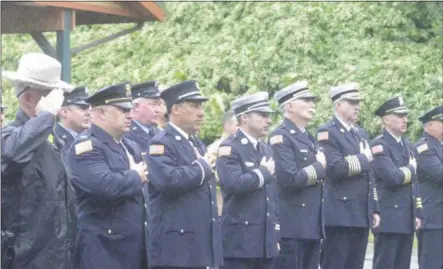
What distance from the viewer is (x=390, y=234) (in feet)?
36.7

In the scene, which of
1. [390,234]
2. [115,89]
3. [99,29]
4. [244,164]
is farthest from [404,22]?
[115,89]

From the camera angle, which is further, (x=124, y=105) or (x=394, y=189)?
(x=394, y=189)

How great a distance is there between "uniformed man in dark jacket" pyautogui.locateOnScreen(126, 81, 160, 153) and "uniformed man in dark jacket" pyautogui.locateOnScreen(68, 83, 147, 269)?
2.15 metres

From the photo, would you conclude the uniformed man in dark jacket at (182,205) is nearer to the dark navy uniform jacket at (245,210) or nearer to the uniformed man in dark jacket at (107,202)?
the uniformed man in dark jacket at (107,202)

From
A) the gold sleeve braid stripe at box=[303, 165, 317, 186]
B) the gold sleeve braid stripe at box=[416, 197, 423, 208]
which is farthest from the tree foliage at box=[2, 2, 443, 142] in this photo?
the gold sleeve braid stripe at box=[303, 165, 317, 186]

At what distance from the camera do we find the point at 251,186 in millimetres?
8695

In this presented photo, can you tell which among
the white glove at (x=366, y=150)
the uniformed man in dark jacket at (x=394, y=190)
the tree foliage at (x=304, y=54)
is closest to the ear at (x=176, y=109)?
the white glove at (x=366, y=150)

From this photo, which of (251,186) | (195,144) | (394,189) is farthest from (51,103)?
(394,189)

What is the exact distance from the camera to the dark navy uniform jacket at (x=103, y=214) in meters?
7.15

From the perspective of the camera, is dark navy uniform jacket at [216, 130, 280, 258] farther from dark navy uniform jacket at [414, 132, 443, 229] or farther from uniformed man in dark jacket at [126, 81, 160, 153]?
dark navy uniform jacket at [414, 132, 443, 229]

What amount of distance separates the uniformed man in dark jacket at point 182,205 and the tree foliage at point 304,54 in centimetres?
1063

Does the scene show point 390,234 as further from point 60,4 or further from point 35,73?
point 35,73

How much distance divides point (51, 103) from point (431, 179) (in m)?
6.51

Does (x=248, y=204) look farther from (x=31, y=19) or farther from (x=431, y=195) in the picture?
(x=31, y=19)
